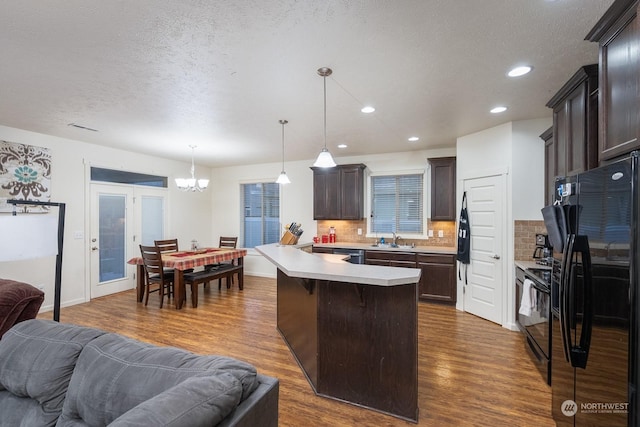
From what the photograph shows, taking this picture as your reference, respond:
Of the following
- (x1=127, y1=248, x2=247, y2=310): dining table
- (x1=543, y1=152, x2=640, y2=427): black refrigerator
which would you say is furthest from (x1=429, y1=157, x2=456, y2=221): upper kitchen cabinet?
(x1=127, y1=248, x2=247, y2=310): dining table

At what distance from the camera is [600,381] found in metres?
1.42

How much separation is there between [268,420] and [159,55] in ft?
8.32

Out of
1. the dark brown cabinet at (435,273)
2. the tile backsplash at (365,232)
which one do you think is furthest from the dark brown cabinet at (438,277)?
the tile backsplash at (365,232)

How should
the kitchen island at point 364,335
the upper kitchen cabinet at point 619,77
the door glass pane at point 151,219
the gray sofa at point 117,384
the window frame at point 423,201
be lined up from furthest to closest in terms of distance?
the door glass pane at point 151,219
the window frame at point 423,201
the kitchen island at point 364,335
the upper kitchen cabinet at point 619,77
the gray sofa at point 117,384

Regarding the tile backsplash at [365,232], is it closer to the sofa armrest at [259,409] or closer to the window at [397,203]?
the window at [397,203]

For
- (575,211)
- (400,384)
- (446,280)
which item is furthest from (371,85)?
(446,280)

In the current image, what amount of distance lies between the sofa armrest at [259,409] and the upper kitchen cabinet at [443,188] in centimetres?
438

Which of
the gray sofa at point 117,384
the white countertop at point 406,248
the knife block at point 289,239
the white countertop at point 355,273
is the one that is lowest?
the gray sofa at point 117,384

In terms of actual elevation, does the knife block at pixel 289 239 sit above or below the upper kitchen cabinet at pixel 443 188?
below

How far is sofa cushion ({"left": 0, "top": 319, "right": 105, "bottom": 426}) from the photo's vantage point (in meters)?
1.30

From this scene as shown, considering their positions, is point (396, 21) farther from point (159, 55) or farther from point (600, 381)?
point (600, 381)

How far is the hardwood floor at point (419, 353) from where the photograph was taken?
211 centimetres

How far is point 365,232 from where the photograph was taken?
5.88m

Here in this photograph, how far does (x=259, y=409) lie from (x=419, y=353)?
93.3 inches
